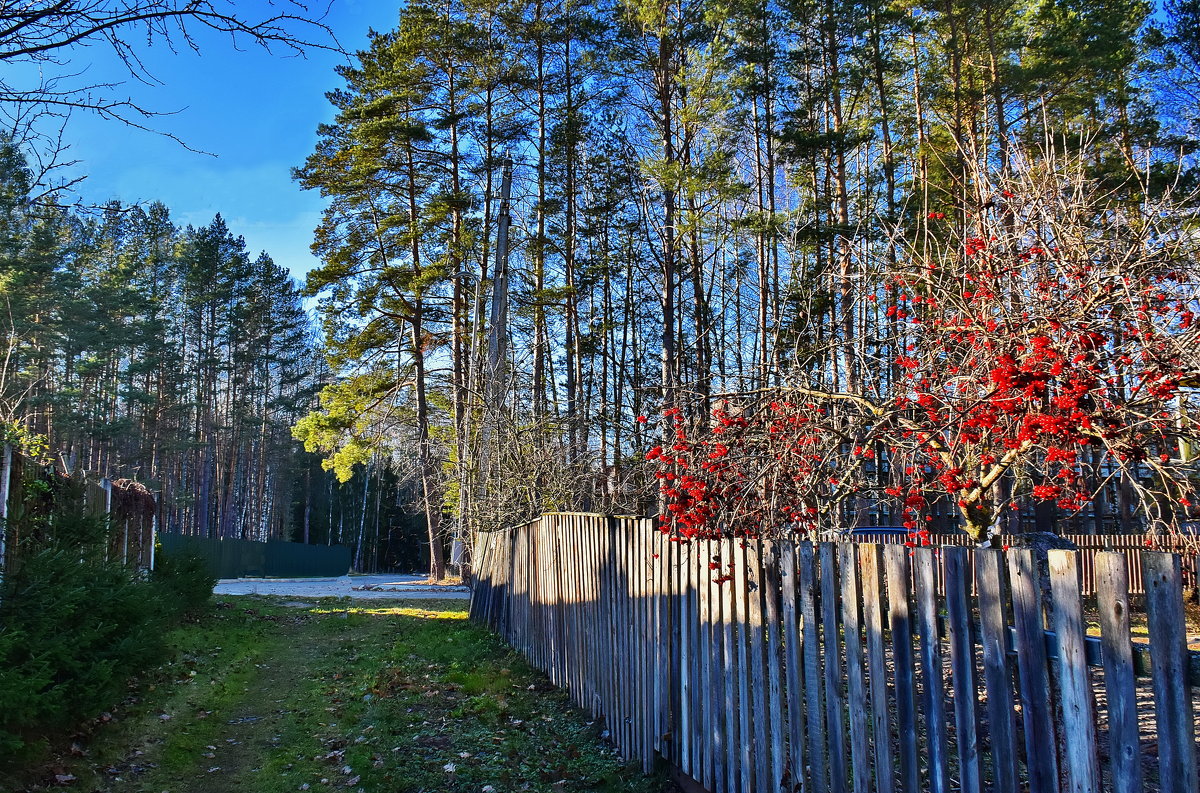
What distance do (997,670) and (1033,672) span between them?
127 millimetres

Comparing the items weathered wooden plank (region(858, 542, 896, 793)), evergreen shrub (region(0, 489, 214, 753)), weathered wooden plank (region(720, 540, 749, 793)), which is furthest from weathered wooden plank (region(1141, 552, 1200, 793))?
evergreen shrub (region(0, 489, 214, 753))

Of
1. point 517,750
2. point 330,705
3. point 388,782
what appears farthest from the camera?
point 330,705

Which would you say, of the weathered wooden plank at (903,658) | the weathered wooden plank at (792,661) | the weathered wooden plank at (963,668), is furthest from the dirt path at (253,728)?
the weathered wooden plank at (963,668)

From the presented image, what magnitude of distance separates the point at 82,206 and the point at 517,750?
13.3 feet

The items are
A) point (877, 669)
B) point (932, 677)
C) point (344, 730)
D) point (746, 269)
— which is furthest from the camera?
point (746, 269)

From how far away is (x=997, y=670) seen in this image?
2.31 m

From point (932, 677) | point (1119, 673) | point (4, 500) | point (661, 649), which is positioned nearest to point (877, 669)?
point (932, 677)

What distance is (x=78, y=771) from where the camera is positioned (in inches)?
187

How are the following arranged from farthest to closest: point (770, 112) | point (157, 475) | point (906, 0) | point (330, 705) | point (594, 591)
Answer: point (157, 475) → point (770, 112) → point (906, 0) → point (330, 705) → point (594, 591)

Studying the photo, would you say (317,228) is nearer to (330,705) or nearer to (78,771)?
(330,705)

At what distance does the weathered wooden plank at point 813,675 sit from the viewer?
3.10 meters

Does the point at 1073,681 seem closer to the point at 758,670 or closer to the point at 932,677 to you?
→ the point at 932,677

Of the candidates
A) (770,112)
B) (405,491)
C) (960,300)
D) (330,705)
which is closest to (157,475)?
(405,491)

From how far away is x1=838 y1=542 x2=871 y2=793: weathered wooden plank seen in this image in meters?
2.84
